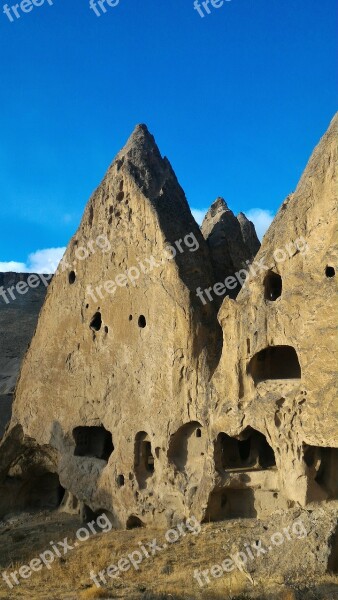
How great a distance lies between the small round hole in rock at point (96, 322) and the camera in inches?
630

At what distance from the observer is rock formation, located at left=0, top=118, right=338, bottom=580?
11500 mm

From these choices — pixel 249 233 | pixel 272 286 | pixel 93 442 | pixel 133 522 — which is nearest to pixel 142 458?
pixel 133 522

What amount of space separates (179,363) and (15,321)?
2319 centimetres

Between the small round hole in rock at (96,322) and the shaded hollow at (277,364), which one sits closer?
the shaded hollow at (277,364)

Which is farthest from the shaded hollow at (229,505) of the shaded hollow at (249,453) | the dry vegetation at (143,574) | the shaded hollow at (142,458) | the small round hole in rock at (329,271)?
the small round hole in rock at (329,271)

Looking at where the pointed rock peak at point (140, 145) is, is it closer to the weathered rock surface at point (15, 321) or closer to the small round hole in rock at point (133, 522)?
the small round hole in rock at point (133, 522)

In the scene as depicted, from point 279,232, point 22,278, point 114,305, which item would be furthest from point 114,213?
point 22,278

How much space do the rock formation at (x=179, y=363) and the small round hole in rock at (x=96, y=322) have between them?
7cm

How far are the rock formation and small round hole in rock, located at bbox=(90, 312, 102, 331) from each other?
73 millimetres

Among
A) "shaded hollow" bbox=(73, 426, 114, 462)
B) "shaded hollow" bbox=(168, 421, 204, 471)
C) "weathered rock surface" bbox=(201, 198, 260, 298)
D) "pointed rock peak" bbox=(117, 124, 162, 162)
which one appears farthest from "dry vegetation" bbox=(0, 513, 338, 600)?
"pointed rock peak" bbox=(117, 124, 162, 162)

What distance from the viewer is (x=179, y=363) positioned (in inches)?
530

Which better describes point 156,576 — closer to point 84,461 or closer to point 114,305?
point 84,461

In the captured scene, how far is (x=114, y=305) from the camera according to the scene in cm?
1538

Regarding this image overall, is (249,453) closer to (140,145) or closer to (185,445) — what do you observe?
(185,445)
